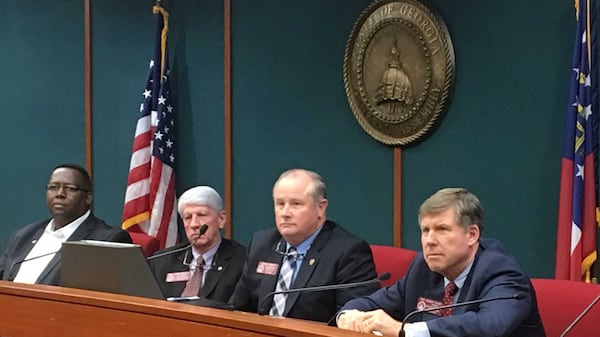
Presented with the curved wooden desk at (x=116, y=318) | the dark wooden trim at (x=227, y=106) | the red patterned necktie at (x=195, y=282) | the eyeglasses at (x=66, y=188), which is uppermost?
the dark wooden trim at (x=227, y=106)

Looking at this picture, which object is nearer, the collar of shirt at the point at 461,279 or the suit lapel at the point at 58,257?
the collar of shirt at the point at 461,279

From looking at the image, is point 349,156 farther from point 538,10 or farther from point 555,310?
point 555,310

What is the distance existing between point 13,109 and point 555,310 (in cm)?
458

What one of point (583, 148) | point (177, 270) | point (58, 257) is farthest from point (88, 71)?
point (583, 148)

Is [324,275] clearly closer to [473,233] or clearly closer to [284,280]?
[284,280]

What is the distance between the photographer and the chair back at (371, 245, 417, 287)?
3771mm

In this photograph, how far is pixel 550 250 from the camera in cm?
407

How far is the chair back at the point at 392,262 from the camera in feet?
12.4

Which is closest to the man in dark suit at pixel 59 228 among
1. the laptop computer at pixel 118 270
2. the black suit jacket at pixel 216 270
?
the black suit jacket at pixel 216 270

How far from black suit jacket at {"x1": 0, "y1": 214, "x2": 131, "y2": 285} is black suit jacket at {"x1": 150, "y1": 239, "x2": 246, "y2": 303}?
30 cm

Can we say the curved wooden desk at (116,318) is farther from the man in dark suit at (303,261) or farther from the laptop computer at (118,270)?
the man in dark suit at (303,261)

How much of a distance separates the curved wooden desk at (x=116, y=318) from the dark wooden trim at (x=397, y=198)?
209 centimetres

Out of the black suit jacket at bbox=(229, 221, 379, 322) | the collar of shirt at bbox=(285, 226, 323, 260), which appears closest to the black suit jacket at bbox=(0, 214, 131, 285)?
the black suit jacket at bbox=(229, 221, 379, 322)

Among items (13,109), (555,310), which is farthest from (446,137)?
(13,109)
